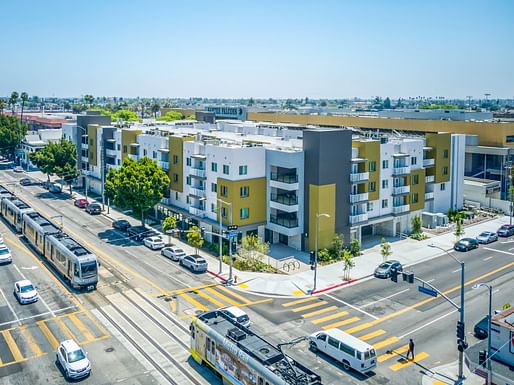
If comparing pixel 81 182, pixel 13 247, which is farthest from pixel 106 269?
pixel 81 182

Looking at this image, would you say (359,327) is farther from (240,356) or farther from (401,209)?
(401,209)

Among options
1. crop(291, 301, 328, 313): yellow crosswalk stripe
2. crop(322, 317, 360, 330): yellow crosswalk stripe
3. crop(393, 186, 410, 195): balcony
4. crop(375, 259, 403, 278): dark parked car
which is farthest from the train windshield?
crop(393, 186, 410, 195): balcony

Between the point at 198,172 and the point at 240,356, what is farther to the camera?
the point at 198,172

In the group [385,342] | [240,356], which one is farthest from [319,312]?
[240,356]

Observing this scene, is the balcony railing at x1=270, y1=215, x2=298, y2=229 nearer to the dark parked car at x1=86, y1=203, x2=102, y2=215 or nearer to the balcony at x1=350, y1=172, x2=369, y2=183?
the balcony at x1=350, y1=172, x2=369, y2=183

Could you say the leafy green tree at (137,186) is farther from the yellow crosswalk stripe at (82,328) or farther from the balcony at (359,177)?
the yellow crosswalk stripe at (82,328)

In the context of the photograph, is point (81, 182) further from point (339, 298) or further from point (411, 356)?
point (411, 356)

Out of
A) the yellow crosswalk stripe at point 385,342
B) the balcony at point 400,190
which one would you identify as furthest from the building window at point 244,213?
the yellow crosswalk stripe at point 385,342
